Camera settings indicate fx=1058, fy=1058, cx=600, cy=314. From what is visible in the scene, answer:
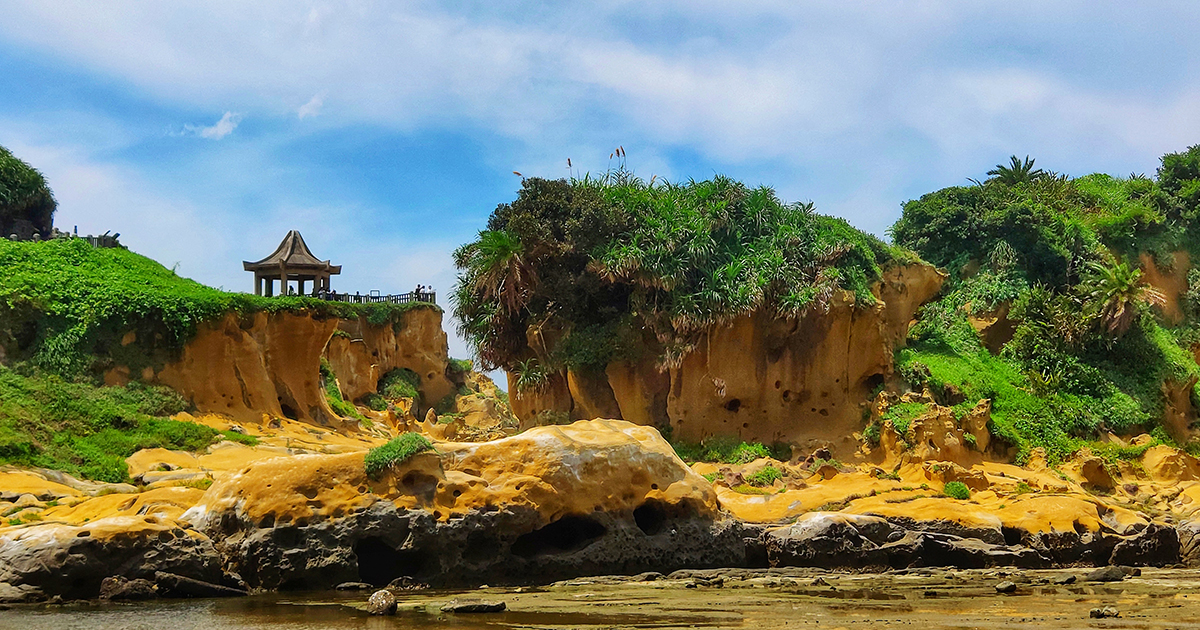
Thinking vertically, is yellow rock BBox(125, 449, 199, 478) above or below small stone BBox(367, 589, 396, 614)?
above

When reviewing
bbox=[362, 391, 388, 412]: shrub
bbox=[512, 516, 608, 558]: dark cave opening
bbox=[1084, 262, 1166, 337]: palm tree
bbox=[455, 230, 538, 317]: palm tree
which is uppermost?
bbox=[455, 230, 538, 317]: palm tree

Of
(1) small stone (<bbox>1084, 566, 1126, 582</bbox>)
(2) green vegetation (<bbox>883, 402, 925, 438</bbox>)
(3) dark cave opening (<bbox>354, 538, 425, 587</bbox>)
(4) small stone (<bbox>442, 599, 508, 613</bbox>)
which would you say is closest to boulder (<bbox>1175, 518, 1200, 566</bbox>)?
(1) small stone (<bbox>1084, 566, 1126, 582</bbox>)

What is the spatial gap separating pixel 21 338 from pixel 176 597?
1610cm

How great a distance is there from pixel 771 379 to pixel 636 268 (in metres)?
4.43

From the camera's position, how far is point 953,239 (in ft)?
105

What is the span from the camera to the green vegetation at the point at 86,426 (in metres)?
21.1

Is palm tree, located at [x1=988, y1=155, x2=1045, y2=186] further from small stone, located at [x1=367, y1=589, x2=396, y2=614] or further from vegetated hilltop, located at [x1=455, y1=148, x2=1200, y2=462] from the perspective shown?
small stone, located at [x1=367, y1=589, x2=396, y2=614]

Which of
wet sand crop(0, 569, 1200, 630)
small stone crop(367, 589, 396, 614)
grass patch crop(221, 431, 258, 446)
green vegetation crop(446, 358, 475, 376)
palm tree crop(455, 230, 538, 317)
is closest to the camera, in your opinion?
wet sand crop(0, 569, 1200, 630)

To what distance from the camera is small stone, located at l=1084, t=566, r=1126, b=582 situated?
15664 mm

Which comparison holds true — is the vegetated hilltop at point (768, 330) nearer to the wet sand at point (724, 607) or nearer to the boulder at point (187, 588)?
the wet sand at point (724, 607)

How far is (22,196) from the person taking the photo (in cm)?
4078

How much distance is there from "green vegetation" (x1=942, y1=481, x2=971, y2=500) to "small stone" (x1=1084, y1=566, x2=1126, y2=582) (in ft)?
13.3

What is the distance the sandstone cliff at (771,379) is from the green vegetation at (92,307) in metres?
11.3

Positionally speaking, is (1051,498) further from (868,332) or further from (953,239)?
(953,239)
